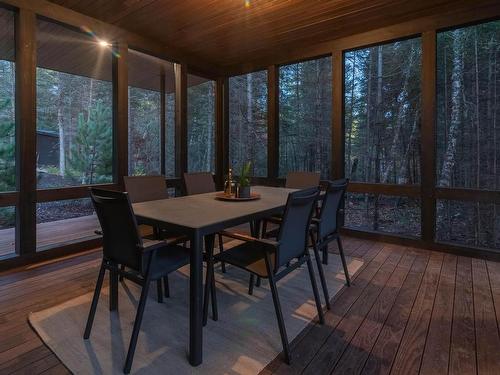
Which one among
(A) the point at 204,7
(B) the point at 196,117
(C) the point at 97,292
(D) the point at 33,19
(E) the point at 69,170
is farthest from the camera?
(B) the point at 196,117

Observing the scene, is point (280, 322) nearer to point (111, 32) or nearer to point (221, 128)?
point (111, 32)

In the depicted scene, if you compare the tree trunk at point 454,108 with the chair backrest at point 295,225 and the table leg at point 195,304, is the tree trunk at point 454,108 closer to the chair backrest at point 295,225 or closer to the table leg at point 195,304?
the chair backrest at point 295,225

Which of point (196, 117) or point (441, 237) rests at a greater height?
point (196, 117)

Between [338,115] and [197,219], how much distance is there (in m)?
3.08

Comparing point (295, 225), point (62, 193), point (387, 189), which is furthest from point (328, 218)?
point (62, 193)

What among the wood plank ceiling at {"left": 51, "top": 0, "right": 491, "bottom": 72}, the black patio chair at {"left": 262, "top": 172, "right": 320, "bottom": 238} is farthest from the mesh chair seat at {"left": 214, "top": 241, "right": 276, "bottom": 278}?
the wood plank ceiling at {"left": 51, "top": 0, "right": 491, "bottom": 72}

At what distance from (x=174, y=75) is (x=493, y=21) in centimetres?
408

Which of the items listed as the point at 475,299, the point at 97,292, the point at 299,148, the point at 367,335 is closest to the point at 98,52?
the point at 299,148

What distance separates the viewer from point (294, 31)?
12.9 feet

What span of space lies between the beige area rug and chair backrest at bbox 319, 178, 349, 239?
50cm

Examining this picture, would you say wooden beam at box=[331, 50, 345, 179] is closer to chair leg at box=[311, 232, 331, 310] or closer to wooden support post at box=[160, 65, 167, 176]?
chair leg at box=[311, 232, 331, 310]

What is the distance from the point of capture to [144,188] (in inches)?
110

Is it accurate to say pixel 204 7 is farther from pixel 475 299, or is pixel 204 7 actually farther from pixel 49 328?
pixel 475 299

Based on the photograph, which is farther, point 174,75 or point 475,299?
point 174,75
